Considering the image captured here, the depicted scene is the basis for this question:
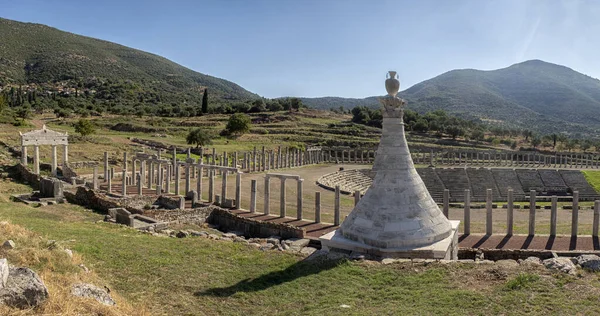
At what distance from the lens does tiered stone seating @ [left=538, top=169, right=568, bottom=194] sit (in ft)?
177

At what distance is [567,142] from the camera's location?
97062mm

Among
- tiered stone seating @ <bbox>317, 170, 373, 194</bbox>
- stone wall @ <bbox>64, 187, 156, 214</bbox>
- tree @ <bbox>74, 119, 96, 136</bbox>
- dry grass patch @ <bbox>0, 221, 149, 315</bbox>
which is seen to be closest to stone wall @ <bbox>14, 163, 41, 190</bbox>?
stone wall @ <bbox>64, 187, 156, 214</bbox>

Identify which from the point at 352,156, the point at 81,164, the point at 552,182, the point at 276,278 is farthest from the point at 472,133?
the point at 276,278

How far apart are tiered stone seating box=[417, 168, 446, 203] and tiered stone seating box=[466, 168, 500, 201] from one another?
354cm

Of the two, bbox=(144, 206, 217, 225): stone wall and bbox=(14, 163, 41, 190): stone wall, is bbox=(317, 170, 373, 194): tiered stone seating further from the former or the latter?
bbox=(14, 163, 41, 190): stone wall

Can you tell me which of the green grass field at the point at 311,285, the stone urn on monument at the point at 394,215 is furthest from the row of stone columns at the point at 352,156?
the green grass field at the point at 311,285

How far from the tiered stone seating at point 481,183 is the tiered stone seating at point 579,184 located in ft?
28.5

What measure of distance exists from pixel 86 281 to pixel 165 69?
522ft

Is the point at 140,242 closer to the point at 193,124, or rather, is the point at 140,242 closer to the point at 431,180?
the point at 431,180

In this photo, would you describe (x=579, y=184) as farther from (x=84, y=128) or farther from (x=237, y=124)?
(x=84, y=128)

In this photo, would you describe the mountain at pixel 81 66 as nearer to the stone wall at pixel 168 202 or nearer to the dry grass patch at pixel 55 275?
the stone wall at pixel 168 202

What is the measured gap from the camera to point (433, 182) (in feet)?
177

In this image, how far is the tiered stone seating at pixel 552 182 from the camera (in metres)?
53.9

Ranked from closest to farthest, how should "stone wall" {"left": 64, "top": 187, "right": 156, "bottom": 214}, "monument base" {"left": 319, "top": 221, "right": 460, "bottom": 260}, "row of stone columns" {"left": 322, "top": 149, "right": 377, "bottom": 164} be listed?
1. "monument base" {"left": 319, "top": 221, "right": 460, "bottom": 260}
2. "stone wall" {"left": 64, "top": 187, "right": 156, "bottom": 214}
3. "row of stone columns" {"left": 322, "top": 149, "right": 377, "bottom": 164}
